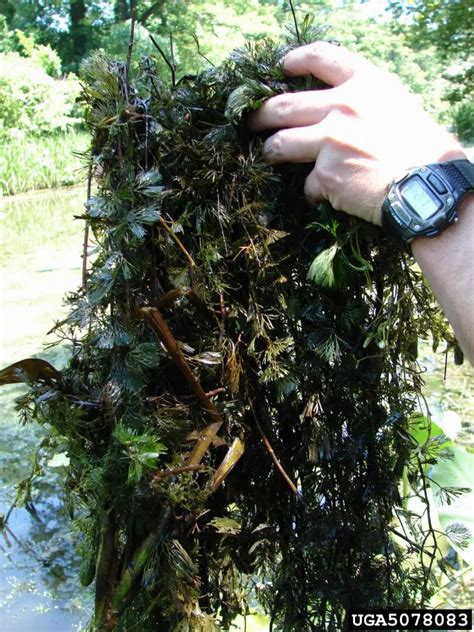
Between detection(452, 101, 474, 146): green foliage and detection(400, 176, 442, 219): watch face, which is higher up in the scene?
detection(400, 176, 442, 219): watch face

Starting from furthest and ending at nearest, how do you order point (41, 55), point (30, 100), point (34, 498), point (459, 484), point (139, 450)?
1. point (41, 55)
2. point (30, 100)
3. point (34, 498)
4. point (459, 484)
5. point (139, 450)

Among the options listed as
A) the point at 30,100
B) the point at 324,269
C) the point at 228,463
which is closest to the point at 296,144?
the point at 324,269

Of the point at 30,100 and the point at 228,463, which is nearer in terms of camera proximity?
the point at 228,463

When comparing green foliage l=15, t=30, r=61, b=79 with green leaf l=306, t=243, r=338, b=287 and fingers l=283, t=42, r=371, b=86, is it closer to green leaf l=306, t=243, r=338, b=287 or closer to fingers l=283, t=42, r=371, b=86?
fingers l=283, t=42, r=371, b=86

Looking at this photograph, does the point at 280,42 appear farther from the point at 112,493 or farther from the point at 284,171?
the point at 112,493

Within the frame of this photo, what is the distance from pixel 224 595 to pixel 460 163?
→ 60 cm

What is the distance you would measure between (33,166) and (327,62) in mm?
8499

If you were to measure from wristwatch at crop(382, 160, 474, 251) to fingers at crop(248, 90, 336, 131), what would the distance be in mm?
125

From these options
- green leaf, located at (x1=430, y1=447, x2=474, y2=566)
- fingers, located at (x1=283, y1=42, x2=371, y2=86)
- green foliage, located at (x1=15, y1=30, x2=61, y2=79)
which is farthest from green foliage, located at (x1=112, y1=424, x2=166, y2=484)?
green foliage, located at (x1=15, y1=30, x2=61, y2=79)

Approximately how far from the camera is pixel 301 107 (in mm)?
716

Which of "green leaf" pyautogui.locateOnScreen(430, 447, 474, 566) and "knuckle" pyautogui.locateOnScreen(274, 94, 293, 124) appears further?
"green leaf" pyautogui.locateOnScreen(430, 447, 474, 566)

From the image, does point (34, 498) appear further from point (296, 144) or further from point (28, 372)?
point (296, 144)

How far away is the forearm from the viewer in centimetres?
64

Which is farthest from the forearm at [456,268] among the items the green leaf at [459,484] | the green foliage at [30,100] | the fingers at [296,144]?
the green foliage at [30,100]
